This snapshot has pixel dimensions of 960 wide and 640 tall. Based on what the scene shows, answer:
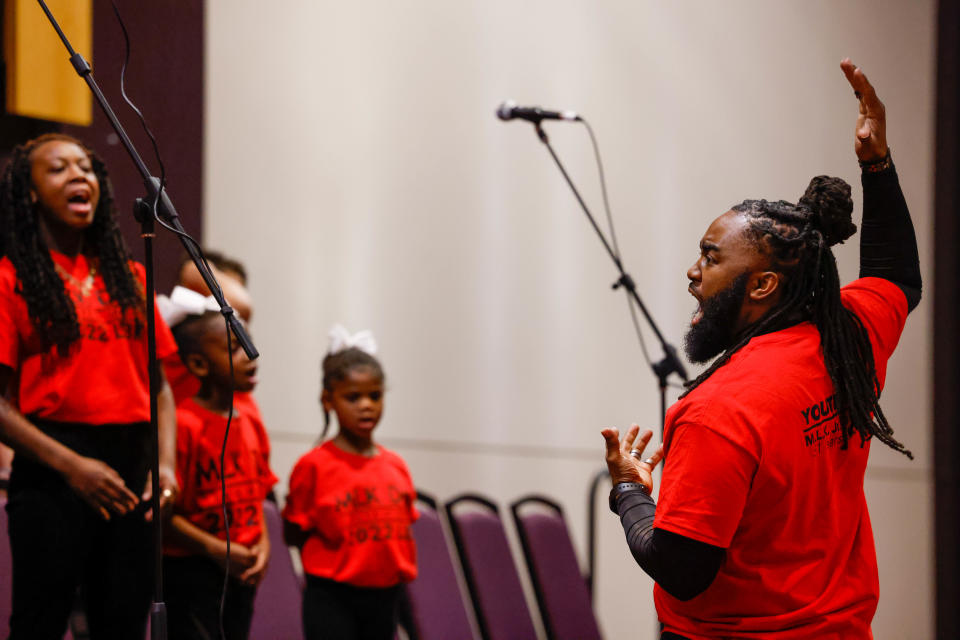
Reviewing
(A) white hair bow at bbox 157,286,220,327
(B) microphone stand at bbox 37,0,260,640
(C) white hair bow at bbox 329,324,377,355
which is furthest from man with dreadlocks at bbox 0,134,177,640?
(C) white hair bow at bbox 329,324,377,355

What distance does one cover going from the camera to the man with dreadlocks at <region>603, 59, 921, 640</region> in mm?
1631

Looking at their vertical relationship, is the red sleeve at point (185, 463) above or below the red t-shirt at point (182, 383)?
below

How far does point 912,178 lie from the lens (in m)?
4.33

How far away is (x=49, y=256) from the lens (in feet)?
8.11

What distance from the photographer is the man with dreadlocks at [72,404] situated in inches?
90.0

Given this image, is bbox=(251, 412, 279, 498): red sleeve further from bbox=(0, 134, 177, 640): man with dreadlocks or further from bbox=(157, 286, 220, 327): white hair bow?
bbox=(0, 134, 177, 640): man with dreadlocks

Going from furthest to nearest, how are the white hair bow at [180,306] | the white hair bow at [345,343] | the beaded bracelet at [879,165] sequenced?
the white hair bow at [345,343], the white hair bow at [180,306], the beaded bracelet at [879,165]

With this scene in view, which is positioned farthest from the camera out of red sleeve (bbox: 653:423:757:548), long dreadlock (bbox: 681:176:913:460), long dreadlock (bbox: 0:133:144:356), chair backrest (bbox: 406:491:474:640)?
chair backrest (bbox: 406:491:474:640)

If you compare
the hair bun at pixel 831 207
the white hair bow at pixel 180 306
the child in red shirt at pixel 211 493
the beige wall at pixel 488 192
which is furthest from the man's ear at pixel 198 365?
the beige wall at pixel 488 192

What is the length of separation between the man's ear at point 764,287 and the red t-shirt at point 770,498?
0.25ft

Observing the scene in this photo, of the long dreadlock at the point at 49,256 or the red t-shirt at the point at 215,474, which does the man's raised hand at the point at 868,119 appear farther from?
the red t-shirt at the point at 215,474

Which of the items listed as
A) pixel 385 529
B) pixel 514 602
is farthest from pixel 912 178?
pixel 385 529

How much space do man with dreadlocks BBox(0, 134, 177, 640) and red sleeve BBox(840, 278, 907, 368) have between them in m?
1.53

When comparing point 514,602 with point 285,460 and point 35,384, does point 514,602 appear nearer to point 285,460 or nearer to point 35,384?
point 285,460
